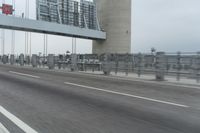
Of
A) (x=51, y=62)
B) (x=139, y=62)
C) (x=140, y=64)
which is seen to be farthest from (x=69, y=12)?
(x=140, y=64)

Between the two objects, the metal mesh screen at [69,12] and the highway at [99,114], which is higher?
the metal mesh screen at [69,12]

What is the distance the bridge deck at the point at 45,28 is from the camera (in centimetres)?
4775

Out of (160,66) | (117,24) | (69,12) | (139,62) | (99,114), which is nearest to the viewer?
(99,114)

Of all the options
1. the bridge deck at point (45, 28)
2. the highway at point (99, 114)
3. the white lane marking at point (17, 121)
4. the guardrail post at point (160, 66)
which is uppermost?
the bridge deck at point (45, 28)

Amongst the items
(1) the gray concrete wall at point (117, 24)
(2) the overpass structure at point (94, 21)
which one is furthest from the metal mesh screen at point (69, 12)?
(1) the gray concrete wall at point (117, 24)

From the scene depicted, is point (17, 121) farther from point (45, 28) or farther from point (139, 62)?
point (45, 28)

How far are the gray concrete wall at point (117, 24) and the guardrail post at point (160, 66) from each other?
3943 centimetres

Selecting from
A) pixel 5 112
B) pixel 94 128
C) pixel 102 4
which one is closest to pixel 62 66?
pixel 5 112

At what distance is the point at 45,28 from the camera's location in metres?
50.0

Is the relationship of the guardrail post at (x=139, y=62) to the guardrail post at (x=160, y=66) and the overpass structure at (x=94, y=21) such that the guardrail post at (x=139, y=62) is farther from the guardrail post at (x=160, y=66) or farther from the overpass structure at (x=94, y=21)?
the overpass structure at (x=94, y=21)

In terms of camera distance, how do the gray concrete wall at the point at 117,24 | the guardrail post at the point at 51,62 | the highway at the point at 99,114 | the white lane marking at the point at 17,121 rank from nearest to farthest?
1. the white lane marking at the point at 17,121
2. the highway at the point at 99,114
3. the guardrail post at the point at 51,62
4. the gray concrete wall at the point at 117,24

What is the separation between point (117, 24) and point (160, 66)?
4080 centimetres

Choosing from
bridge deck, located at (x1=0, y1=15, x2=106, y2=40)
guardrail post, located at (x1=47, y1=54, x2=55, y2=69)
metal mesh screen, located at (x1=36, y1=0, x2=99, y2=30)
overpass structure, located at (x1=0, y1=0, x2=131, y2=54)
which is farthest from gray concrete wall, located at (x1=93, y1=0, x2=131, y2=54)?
guardrail post, located at (x1=47, y1=54, x2=55, y2=69)

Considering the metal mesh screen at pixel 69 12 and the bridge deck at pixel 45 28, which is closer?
the bridge deck at pixel 45 28
